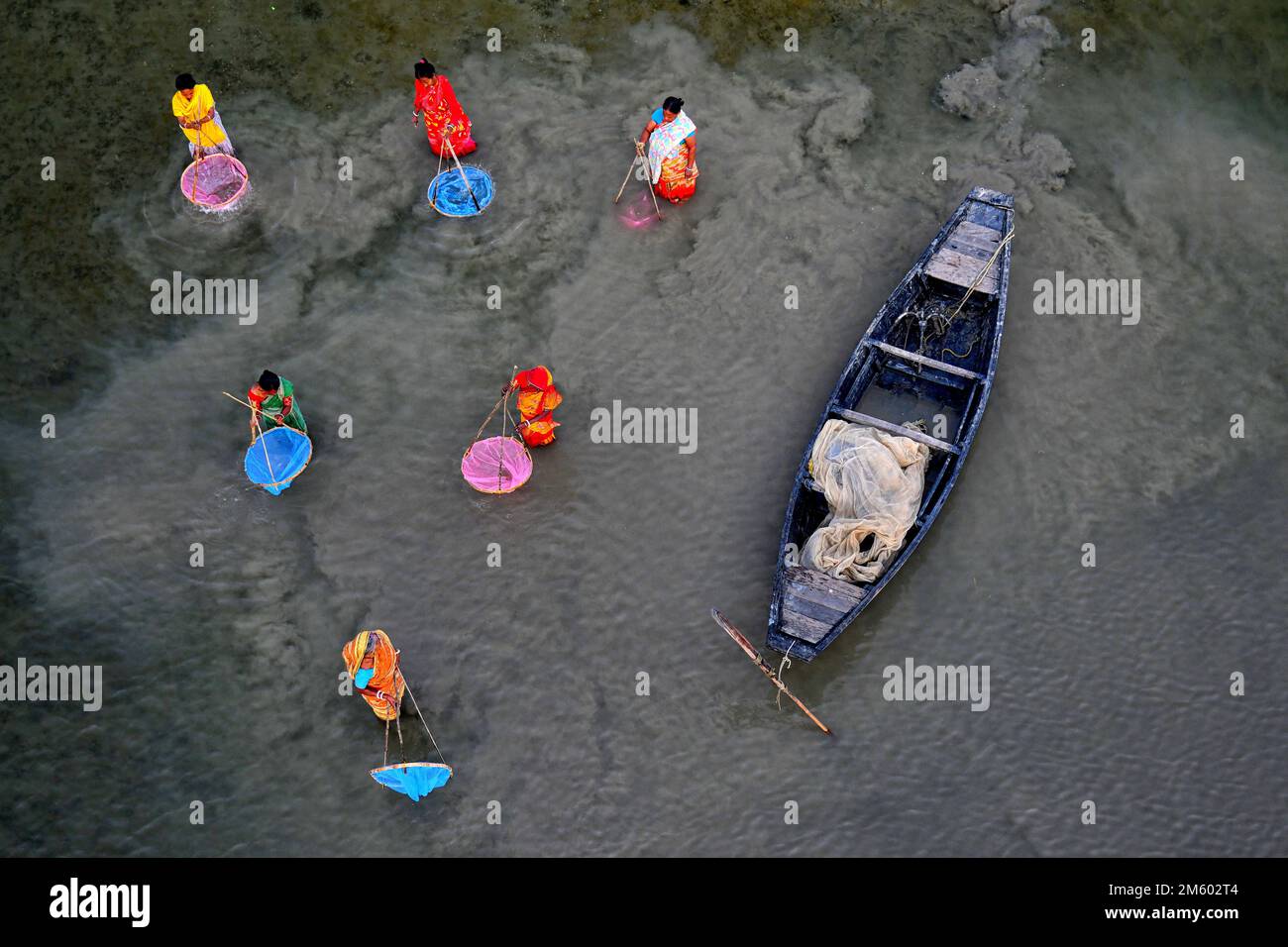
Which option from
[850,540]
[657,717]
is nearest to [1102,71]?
[850,540]

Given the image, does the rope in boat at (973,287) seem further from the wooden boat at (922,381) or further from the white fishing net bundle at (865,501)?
the white fishing net bundle at (865,501)

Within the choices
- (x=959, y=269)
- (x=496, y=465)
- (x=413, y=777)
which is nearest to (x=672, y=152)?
(x=959, y=269)

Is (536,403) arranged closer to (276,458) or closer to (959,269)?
(276,458)

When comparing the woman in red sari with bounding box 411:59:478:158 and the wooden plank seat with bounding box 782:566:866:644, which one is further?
the woman in red sari with bounding box 411:59:478:158

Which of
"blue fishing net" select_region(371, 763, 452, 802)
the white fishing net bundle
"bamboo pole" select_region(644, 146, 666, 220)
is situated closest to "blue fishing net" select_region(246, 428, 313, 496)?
"blue fishing net" select_region(371, 763, 452, 802)

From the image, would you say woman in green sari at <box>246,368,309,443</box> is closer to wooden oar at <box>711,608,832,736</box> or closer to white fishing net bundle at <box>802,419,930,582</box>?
wooden oar at <box>711,608,832,736</box>

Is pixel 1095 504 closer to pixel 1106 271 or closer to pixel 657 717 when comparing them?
pixel 1106 271
